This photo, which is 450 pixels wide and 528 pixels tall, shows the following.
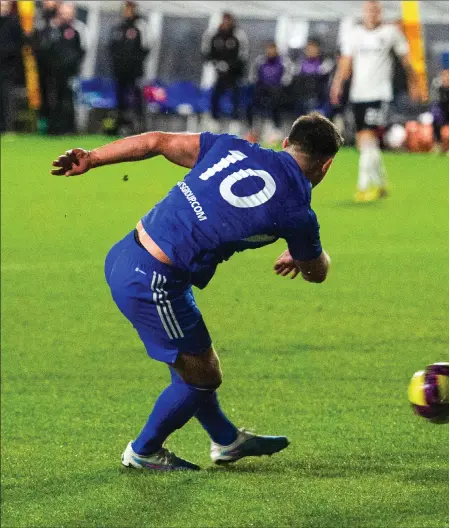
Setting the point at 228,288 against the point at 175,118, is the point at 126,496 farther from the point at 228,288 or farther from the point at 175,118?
the point at 175,118

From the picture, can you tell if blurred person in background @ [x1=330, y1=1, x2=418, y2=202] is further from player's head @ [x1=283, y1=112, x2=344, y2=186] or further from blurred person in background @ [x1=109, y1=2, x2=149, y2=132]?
player's head @ [x1=283, y1=112, x2=344, y2=186]

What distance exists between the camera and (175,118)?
28.8m

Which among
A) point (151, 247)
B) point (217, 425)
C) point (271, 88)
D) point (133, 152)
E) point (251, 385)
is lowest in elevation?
point (271, 88)

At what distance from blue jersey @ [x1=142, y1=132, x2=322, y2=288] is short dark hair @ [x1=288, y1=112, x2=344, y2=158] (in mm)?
82

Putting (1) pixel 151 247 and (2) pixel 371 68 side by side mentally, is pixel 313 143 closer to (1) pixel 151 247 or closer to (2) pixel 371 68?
(1) pixel 151 247

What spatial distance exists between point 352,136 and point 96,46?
7.47 m

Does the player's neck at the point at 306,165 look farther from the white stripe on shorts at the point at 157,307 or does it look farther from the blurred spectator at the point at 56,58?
the blurred spectator at the point at 56,58

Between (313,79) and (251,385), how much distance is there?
1907cm

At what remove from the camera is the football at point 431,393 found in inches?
199

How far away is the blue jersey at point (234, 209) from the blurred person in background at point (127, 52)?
19639 mm

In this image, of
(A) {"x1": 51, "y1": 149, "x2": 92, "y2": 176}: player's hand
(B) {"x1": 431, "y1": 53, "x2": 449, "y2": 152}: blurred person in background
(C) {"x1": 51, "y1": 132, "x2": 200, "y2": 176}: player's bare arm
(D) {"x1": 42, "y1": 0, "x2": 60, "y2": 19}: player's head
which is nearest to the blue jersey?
(C) {"x1": 51, "y1": 132, "x2": 200, "y2": 176}: player's bare arm

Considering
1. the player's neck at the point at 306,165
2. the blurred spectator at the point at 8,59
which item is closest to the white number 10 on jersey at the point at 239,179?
the player's neck at the point at 306,165

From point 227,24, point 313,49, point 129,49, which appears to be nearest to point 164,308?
point 129,49

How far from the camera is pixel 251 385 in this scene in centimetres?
770
